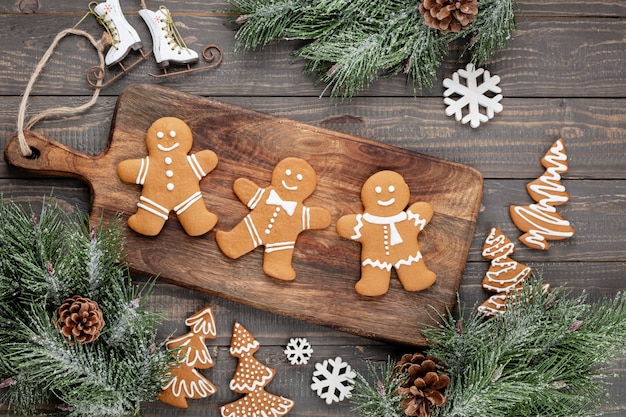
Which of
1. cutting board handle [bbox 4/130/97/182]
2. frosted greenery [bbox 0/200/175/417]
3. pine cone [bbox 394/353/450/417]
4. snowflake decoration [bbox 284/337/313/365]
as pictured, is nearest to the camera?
frosted greenery [bbox 0/200/175/417]

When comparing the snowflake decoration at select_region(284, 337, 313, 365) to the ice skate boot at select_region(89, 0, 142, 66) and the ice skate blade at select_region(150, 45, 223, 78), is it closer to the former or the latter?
the ice skate blade at select_region(150, 45, 223, 78)

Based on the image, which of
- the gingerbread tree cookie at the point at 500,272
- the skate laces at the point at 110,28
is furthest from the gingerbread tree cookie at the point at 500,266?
the skate laces at the point at 110,28

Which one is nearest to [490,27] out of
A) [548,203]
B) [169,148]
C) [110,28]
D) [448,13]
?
[448,13]

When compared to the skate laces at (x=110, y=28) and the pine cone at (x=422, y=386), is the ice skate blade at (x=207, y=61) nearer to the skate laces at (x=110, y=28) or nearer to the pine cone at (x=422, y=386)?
the skate laces at (x=110, y=28)

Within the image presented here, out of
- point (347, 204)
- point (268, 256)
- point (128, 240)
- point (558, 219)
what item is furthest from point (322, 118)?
point (558, 219)

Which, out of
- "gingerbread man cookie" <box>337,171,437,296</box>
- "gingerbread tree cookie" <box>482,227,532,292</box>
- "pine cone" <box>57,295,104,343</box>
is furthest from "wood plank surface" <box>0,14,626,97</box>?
"pine cone" <box>57,295,104,343</box>

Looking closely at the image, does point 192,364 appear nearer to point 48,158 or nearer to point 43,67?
point 48,158

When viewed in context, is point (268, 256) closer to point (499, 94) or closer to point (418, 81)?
point (418, 81)
